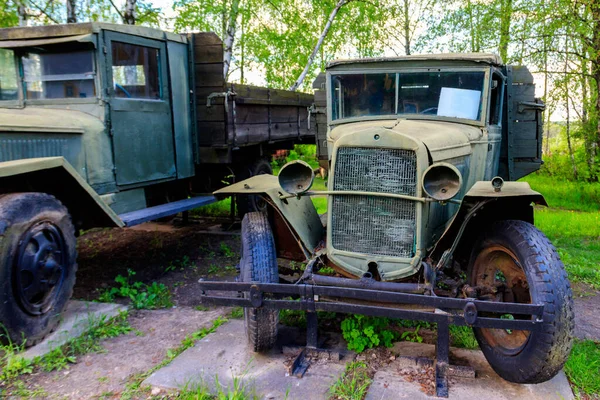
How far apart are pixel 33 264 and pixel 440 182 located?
285 cm

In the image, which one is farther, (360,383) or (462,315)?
(360,383)

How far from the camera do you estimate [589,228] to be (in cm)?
690

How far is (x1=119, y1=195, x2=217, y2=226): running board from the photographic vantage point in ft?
15.5

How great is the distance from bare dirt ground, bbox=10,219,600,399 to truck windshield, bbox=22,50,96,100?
6.28 feet

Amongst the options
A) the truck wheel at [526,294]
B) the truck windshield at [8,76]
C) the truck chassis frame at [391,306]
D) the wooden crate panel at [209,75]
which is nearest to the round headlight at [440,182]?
the truck wheel at [526,294]

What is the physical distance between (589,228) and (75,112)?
6750 mm

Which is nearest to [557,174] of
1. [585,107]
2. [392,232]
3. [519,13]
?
[585,107]

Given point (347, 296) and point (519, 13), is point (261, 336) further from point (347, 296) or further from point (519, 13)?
point (519, 13)

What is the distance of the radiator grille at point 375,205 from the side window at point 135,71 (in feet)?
9.28

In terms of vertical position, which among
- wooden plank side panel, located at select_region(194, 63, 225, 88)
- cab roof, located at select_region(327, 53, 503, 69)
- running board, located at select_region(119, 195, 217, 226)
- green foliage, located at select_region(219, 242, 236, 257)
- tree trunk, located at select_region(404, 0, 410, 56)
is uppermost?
tree trunk, located at select_region(404, 0, 410, 56)

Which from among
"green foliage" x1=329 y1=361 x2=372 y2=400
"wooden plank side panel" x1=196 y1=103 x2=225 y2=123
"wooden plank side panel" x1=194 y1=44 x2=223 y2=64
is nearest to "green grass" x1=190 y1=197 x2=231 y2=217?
"wooden plank side panel" x1=196 y1=103 x2=225 y2=123

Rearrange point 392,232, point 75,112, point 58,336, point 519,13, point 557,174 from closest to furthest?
point 392,232 < point 58,336 < point 75,112 < point 519,13 < point 557,174

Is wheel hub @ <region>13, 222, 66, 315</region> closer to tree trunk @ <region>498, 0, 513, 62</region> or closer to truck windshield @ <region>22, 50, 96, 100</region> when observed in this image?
truck windshield @ <region>22, 50, 96, 100</region>

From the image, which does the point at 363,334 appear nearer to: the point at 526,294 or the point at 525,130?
the point at 526,294
